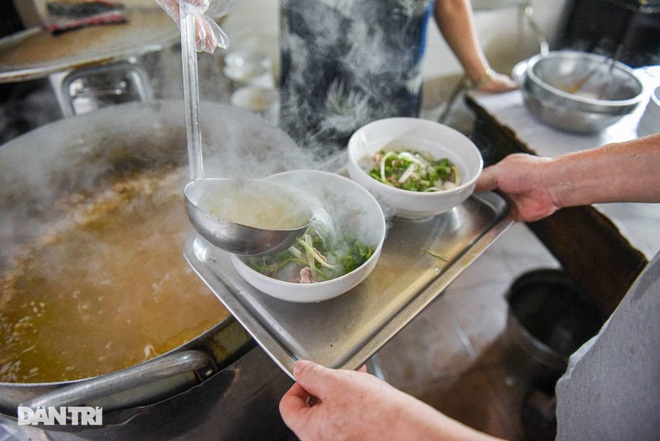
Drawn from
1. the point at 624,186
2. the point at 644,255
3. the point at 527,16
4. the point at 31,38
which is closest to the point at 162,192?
the point at 31,38

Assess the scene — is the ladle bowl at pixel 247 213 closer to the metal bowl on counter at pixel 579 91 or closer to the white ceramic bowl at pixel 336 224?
the white ceramic bowl at pixel 336 224

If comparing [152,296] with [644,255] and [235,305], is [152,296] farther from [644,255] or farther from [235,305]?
[644,255]

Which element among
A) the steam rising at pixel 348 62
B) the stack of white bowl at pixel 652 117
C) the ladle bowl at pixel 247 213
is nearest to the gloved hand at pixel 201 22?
the ladle bowl at pixel 247 213

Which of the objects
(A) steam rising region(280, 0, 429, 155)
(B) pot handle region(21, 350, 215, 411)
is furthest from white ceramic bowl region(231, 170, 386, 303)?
(A) steam rising region(280, 0, 429, 155)

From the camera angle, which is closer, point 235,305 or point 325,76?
point 235,305

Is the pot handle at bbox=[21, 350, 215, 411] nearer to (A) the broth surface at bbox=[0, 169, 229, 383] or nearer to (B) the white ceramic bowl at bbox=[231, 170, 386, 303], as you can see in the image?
(A) the broth surface at bbox=[0, 169, 229, 383]

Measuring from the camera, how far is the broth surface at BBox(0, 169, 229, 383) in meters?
1.34

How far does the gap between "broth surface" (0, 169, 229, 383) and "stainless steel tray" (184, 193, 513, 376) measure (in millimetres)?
306

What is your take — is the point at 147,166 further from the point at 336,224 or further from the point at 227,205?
the point at 336,224

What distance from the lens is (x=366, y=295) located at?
1.19m

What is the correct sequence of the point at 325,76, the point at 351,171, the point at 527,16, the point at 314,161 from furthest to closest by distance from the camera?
the point at 527,16
the point at 325,76
the point at 314,161
the point at 351,171

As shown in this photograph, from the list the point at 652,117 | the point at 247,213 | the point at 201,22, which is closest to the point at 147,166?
the point at 201,22

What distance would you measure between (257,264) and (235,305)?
129mm

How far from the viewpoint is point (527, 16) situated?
439 cm
